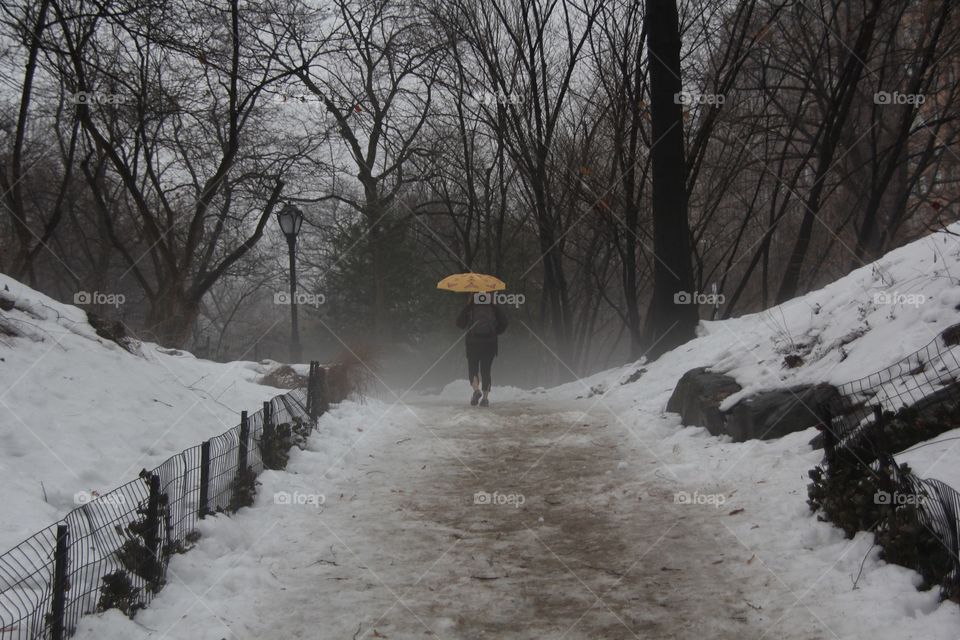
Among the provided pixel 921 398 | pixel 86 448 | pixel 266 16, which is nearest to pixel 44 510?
pixel 86 448

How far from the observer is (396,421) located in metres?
11.2

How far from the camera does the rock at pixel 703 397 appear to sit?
327 inches

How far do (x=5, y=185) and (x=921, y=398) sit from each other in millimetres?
21220

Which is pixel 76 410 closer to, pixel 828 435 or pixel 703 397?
pixel 828 435

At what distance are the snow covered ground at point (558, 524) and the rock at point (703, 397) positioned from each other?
18 cm

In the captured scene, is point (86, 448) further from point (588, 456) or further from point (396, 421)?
point (396, 421)

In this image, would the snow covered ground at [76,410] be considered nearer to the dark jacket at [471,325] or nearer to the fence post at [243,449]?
the fence post at [243,449]

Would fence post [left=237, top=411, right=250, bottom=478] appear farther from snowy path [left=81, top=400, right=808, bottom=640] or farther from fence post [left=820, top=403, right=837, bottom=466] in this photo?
fence post [left=820, top=403, right=837, bottom=466]

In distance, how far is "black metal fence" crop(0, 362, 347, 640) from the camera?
12.1ft

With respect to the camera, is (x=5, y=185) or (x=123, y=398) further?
(x=5, y=185)

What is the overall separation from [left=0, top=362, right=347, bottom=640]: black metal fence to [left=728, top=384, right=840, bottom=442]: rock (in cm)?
443

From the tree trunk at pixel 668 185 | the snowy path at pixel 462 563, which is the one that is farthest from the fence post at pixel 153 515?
the tree trunk at pixel 668 185

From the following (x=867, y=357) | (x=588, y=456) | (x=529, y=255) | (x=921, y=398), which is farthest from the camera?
(x=529, y=255)

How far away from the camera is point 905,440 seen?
17.9 feet
